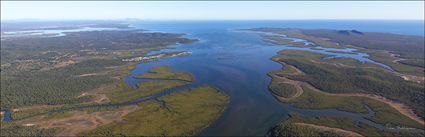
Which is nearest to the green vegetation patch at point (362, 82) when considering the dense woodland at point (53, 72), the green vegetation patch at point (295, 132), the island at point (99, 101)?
the green vegetation patch at point (295, 132)

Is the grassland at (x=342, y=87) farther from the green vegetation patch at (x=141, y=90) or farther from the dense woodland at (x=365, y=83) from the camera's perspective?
the green vegetation patch at (x=141, y=90)

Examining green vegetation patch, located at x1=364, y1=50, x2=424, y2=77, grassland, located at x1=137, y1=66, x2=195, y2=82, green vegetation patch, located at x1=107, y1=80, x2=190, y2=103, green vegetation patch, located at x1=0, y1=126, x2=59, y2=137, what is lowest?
green vegetation patch, located at x1=0, y1=126, x2=59, y2=137

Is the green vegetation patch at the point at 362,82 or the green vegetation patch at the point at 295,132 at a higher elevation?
the green vegetation patch at the point at 362,82

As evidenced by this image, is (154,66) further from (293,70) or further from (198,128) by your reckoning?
(198,128)

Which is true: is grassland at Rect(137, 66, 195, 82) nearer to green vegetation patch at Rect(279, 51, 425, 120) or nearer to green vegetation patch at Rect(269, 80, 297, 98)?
green vegetation patch at Rect(269, 80, 297, 98)

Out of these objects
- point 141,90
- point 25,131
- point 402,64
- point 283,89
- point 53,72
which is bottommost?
point 25,131

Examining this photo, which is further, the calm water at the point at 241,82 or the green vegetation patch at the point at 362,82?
the green vegetation patch at the point at 362,82

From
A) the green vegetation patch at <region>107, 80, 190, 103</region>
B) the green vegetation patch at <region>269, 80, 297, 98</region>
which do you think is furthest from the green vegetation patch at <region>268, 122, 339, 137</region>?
the green vegetation patch at <region>107, 80, 190, 103</region>

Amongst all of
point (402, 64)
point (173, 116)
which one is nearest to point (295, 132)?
point (173, 116)

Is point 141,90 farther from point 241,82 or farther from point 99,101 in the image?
point 241,82
